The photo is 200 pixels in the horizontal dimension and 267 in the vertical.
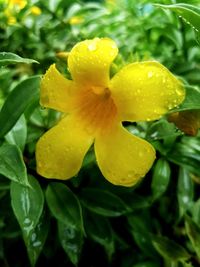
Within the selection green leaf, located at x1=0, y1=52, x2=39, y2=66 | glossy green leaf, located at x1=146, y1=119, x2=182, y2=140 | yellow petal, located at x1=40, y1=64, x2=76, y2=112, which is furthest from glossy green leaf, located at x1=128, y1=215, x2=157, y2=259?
green leaf, located at x1=0, y1=52, x2=39, y2=66

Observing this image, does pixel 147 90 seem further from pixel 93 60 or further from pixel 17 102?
pixel 17 102

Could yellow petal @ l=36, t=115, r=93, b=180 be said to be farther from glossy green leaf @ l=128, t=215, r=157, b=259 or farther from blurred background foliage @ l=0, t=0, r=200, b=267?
glossy green leaf @ l=128, t=215, r=157, b=259

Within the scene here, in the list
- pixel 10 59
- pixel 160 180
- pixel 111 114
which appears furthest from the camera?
pixel 160 180

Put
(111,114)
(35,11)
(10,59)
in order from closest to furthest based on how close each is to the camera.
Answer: (10,59), (111,114), (35,11)

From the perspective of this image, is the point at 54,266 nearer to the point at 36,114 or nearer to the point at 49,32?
the point at 36,114

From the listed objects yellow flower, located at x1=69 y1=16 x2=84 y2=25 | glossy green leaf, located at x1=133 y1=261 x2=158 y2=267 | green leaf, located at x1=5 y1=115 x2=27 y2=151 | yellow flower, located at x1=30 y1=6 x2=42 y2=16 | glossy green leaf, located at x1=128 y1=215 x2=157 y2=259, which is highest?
green leaf, located at x1=5 y1=115 x2=27 y2=151

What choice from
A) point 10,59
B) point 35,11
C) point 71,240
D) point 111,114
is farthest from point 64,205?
point 35,11

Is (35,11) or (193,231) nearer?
(193,231)

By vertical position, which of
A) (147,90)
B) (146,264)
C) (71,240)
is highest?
(147,90)
